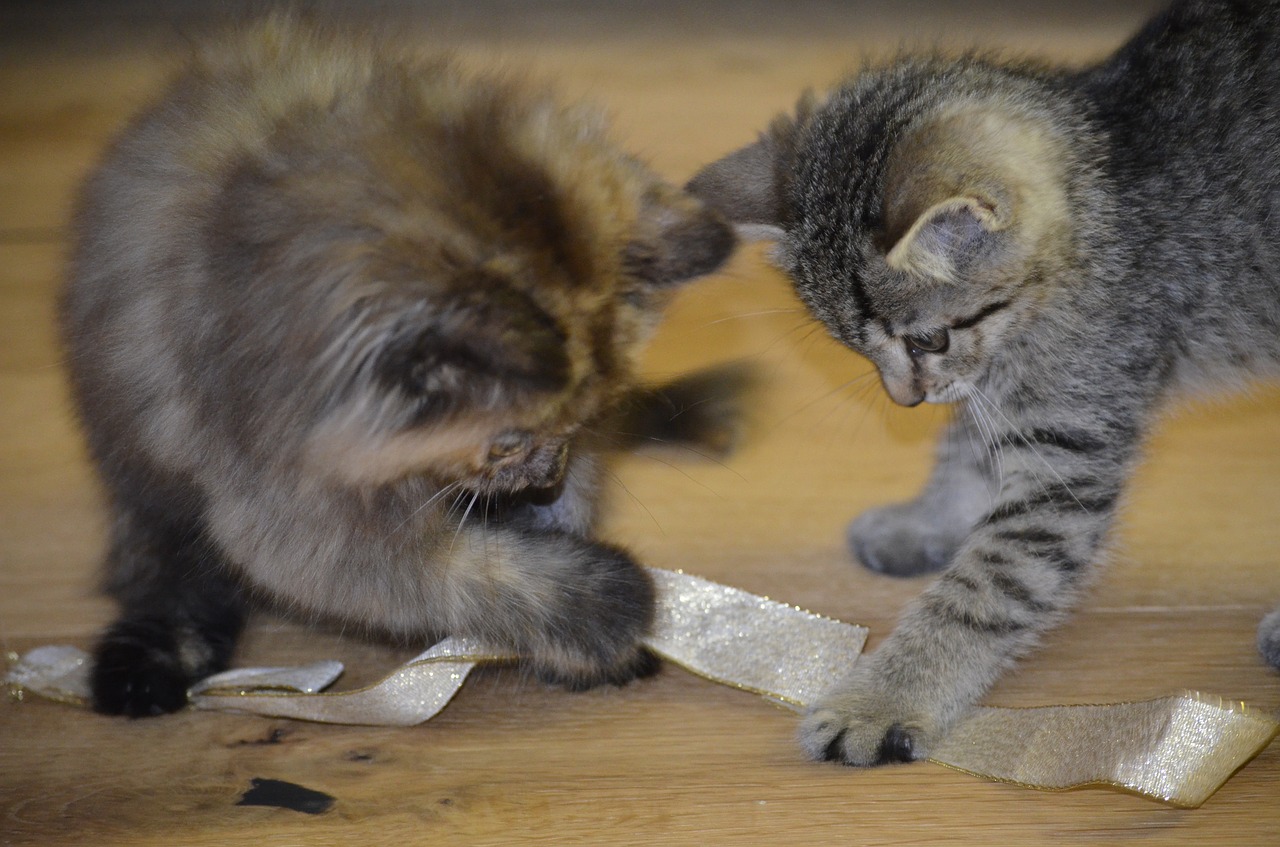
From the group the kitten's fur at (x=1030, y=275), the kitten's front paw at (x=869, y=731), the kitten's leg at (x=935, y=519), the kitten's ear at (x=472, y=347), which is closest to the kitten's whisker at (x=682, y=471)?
the kitten's leg at (x=935, y=519)

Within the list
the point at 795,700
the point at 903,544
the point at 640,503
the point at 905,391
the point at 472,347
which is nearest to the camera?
the point at 472,347

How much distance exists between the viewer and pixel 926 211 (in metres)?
1.20

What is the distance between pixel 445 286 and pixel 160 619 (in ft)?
2.43

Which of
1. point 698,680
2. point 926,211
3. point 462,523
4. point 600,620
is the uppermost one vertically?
point 926,211

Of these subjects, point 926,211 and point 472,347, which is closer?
point 472,347

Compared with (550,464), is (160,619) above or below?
below

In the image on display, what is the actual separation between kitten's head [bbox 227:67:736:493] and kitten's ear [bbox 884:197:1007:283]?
323mm

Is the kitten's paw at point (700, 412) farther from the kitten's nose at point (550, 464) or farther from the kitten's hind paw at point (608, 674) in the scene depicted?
the kitten's nose at point (550, 464)

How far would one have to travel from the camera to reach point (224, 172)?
113 centimetres

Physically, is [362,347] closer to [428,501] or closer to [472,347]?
[472,347]

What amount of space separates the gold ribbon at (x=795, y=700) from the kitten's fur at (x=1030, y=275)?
6 cm

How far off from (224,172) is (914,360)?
0.84 m

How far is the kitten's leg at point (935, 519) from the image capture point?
1.61m

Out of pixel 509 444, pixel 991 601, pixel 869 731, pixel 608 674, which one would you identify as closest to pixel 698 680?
pixel 608 674
